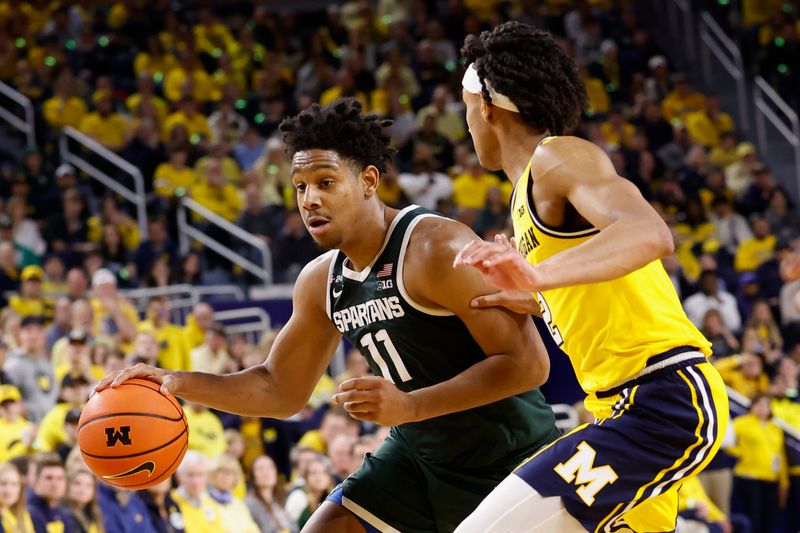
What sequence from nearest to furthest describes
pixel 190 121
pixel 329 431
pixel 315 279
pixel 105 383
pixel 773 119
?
pixel 105 383
pixel 315 279
pixel 329 431
pixel 190 121
pixel 773 119

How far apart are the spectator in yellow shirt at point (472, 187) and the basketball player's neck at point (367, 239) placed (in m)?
8.89

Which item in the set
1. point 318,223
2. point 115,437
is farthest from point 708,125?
point 115,437

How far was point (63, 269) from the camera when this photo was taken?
11172 millimetres

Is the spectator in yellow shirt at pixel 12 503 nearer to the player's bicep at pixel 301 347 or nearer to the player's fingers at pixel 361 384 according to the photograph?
the player's bicep at pixel 301 347

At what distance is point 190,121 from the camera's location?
14.0m

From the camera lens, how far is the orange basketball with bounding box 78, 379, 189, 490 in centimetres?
404

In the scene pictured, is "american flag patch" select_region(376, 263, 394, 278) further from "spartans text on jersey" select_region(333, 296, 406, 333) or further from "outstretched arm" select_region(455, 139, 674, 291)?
"outstretched arm" select_region(455, 139, 674, 291)

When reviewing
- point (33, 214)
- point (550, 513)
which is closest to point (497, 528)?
point (550, 513)

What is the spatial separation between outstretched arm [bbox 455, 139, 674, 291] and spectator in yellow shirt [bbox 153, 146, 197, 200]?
9.98 meters

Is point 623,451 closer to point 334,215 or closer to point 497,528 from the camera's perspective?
point 497,528

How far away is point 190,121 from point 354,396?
10.8 meters

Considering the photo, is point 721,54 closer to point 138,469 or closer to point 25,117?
point 25,117

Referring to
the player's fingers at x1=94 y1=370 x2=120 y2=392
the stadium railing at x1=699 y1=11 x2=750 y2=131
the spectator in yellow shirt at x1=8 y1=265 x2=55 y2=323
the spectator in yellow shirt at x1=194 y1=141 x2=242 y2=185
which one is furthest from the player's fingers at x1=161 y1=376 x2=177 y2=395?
the stadium railing at x1=699 y1=11 x2=750 y2=131

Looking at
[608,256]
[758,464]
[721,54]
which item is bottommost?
[758,464]
